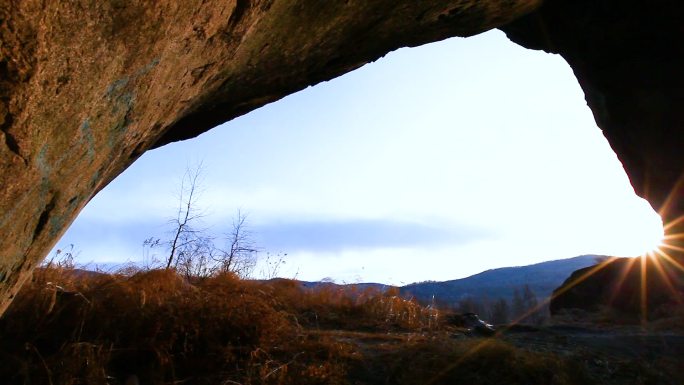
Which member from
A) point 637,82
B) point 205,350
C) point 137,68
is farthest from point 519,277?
point 137,68

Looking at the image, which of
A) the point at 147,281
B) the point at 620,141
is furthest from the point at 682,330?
the point at 147,281

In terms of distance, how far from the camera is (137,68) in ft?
9.80

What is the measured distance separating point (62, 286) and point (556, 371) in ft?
16.6

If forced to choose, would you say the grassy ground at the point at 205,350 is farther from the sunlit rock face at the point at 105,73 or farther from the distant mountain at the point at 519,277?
the distant mountain at the point at 519,277

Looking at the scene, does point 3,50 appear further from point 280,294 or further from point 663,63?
point 663,63

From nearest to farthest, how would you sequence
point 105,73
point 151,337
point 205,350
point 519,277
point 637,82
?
point 105,73, point 151,337, point 205,350, point 637,82, point 519,277

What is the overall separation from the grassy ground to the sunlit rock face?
132cm

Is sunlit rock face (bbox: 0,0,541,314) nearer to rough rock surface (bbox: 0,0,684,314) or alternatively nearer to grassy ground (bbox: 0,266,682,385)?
rough rock surface (bbox: 0,0,684,314)

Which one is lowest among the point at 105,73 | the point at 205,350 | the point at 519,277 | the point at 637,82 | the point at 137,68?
the point at 205,350

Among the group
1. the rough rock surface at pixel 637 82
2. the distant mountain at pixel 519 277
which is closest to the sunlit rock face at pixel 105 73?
the rough rock surface at pixel 637 82

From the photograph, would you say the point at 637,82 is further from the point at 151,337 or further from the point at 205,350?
the point at 151,337

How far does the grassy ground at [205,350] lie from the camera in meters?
4.72

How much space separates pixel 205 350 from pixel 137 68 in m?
3.08

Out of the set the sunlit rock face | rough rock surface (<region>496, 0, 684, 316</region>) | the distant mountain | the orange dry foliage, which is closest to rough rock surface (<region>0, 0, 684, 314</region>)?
the sunlit rock face
